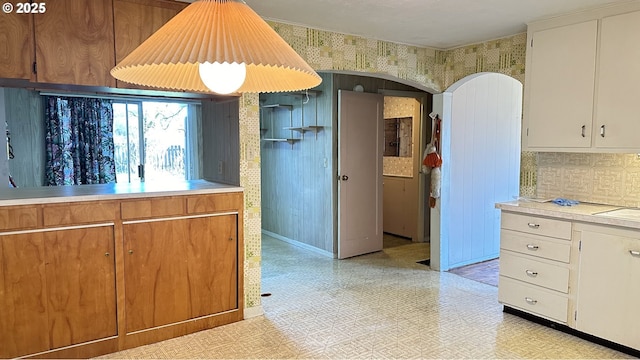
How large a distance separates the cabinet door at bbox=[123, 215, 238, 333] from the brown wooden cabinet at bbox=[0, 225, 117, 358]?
133mm

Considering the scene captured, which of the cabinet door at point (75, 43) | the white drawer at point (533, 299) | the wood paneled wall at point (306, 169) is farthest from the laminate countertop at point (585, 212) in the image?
the cabinet door at point (75, 43)

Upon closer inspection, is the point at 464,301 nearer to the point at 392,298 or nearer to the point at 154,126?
the point at 392,298


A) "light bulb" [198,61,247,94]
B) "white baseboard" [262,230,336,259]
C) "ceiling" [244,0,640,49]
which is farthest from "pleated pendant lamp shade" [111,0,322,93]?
"white baseboard" [262,230,336,259]

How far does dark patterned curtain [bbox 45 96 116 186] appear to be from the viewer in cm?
484

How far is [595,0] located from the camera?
9.29ft

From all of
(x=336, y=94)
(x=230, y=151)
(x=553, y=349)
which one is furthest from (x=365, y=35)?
(x=553, y=349)

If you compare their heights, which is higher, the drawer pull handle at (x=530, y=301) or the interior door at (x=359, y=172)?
the interior door at (x=359, y=172)

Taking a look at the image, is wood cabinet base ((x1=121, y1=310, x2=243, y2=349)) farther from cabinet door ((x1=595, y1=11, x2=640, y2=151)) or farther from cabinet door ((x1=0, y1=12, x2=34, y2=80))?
cabinet door ((x1=595, y1=11, x2=640, y2=151))

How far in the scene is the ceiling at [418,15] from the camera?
2.89 m

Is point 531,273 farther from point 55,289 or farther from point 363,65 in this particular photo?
point 55,289

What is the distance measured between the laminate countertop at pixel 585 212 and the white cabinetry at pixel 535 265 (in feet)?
0.18

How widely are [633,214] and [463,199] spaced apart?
190 centimetres

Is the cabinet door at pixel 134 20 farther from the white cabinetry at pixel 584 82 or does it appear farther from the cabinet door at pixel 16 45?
the white cabinetry at pixel 584 82

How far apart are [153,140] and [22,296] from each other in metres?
3.39
